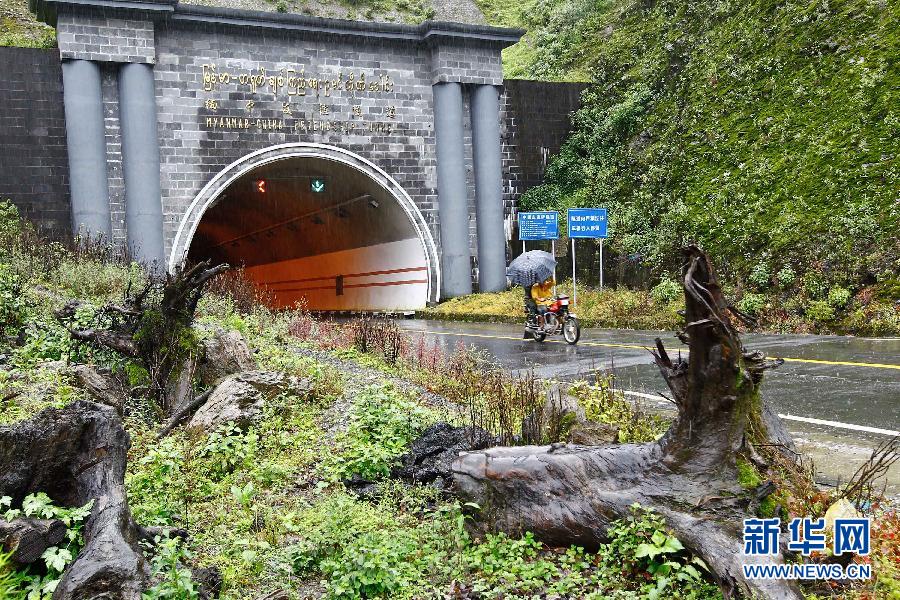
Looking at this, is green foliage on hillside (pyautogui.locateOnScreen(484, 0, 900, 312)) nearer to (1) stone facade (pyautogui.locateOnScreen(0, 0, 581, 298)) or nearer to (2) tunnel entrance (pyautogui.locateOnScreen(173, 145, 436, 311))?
(1) stone facade (pyautogui.locateOnScreen(0, 0, 581, 298))

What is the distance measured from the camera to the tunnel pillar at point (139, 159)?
21250mm

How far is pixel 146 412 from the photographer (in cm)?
823

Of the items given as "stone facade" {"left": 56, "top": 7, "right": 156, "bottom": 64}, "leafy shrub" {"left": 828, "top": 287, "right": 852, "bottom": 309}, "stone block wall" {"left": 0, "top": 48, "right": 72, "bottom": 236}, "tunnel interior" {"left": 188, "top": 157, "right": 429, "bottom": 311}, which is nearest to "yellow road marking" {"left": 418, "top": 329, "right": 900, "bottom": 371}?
"leafy shrub" {"left": 828, "top": 287, "right": 852, "bottom": 309}

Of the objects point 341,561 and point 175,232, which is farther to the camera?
point 175,232

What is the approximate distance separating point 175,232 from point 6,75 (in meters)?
5.68

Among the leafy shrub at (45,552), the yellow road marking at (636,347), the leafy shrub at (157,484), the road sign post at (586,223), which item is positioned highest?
the road sign post at (586,223)

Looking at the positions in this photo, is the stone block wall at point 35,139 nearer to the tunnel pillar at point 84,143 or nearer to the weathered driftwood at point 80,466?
the tunnel pillar at point 84,143

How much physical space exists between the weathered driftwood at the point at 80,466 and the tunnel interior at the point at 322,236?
57.7ft

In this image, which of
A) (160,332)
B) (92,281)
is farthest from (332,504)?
(92,281)

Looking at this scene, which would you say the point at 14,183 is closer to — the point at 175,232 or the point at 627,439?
the point at 175,232

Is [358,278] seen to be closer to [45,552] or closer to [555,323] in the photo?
[555,323]

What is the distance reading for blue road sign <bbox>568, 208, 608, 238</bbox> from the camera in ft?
68.7

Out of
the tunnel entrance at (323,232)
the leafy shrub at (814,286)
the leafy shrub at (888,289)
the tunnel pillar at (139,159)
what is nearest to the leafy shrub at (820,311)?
the leafy shrub at (814,286)

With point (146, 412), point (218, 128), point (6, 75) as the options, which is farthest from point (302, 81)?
point (146, 412)
